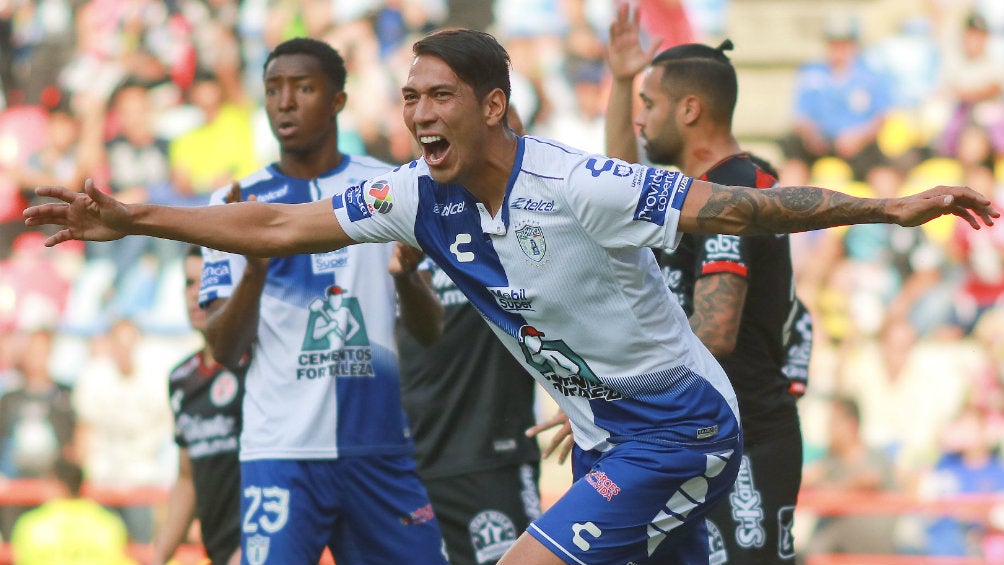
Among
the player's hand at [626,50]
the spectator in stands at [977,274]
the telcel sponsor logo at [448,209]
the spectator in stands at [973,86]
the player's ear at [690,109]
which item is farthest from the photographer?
the spectator in stands at [973,86]

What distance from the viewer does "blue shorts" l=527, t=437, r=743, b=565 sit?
173 inches

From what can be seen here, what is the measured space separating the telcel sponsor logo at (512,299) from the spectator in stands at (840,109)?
8.35m

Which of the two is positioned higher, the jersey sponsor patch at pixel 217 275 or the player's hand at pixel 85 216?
the jersey sponsor patch at pixel 217 275

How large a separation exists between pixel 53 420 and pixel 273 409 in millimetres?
6849

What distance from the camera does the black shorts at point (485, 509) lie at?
6486 millimetres

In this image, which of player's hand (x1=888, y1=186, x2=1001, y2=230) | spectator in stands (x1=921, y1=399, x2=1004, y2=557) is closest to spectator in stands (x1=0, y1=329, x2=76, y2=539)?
spectator in stands (x1=921, y1=399, x2=1004, y2=557)

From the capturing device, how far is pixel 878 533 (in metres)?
10.3

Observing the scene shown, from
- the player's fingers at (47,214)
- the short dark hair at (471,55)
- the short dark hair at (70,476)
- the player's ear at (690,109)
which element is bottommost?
the short dark hair at (70,476)

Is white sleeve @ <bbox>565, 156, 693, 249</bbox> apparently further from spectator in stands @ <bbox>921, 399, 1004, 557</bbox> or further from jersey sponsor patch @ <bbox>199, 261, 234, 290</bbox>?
spectator in stands @ <bbox>921, 399, 1004, 557</bbox>

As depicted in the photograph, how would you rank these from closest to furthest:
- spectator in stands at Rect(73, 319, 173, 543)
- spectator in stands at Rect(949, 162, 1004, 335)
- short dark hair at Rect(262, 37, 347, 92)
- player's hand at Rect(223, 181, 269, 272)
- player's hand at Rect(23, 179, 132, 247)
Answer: player's hand at Rect(23, 179, 132, 247) < player's hand at Rect(223, 181, 269, 272) < short dark hair at Rect(262, 37, 347, 92) < spectator in stands at Rect(949, 162, 1004, 335) < spectator in stands at Rect(73, 319, 173, 543)

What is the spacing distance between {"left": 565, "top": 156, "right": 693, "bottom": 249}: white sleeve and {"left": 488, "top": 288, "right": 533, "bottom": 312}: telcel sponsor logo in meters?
0.32

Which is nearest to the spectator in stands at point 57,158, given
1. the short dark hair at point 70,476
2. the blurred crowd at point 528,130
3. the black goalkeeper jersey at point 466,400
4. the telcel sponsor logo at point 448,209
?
the blurred crowd at point 528,130

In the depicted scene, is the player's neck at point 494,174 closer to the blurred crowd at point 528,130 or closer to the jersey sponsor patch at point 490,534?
the jersey sponsor patch at point 490,534

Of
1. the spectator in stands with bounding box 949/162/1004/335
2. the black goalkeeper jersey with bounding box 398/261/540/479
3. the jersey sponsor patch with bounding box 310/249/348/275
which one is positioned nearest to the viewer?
the jersey sponsor patch with bounding box 310/249/348/275
